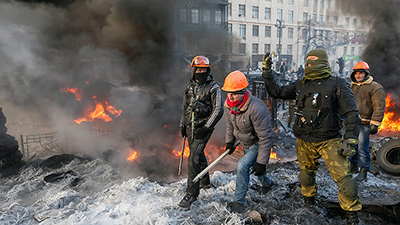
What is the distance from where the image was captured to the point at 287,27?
39.1 m

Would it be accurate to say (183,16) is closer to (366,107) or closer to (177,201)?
(366,107)

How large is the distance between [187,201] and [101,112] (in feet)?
25.5

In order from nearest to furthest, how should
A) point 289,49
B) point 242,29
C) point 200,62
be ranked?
point 200,62 → point 242,29 → point 289,49

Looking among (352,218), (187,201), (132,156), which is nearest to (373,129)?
(352,218)

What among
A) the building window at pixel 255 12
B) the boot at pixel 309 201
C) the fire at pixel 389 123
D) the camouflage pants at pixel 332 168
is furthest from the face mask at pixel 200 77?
the building window at pixel 255 12

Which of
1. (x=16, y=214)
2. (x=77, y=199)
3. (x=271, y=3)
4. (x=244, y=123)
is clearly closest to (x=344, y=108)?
(x=244, y=123)

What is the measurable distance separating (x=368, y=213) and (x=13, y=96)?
1039 centimetres

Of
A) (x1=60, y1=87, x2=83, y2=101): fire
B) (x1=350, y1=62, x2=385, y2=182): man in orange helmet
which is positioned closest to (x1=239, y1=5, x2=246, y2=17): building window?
(x1=60, y1=87, x2=83, y2=101): fire

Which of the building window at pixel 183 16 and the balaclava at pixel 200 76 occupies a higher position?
the building window at pixel 183 16

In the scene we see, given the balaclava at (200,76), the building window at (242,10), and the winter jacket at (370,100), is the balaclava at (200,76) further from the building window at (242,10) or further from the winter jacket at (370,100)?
the building window at (242,10)

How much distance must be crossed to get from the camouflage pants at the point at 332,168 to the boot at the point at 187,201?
1449 millimetres

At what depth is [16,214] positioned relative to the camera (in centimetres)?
291

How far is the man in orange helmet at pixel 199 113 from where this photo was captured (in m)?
3.24

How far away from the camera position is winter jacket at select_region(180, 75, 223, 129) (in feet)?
10.9
